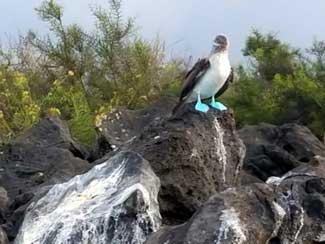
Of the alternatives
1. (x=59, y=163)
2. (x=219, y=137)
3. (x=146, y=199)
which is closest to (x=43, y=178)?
(x=59, y=163)

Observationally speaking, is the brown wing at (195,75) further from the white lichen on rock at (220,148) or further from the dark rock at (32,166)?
the dark rock at (32,166)

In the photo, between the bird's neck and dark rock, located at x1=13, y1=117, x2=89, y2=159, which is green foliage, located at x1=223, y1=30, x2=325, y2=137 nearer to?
dark rock, located at x1=13, y1=117, x2=89, y2=159

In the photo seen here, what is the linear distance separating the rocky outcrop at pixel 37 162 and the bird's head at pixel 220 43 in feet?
Result: 5.47

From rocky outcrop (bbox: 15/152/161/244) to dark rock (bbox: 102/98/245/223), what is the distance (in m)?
0.56

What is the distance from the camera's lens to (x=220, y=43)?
30.5ft

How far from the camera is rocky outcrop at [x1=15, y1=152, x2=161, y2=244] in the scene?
23.6ft

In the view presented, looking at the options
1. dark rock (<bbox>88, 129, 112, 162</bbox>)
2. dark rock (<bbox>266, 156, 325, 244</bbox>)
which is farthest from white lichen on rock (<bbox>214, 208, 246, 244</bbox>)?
dark rock (<bbox>88, 129, 112, 162</bbox>)

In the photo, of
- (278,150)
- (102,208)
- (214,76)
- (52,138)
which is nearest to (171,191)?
(102,208)

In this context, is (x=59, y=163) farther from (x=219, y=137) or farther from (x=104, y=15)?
(x=104, y=15)

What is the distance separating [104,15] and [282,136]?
23.8 feet

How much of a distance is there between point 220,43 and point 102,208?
252 centimetres

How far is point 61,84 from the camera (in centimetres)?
1828

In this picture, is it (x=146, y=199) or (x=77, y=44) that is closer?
(x=146, y=199)

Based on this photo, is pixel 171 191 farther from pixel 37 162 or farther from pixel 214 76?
pixel 37 162
